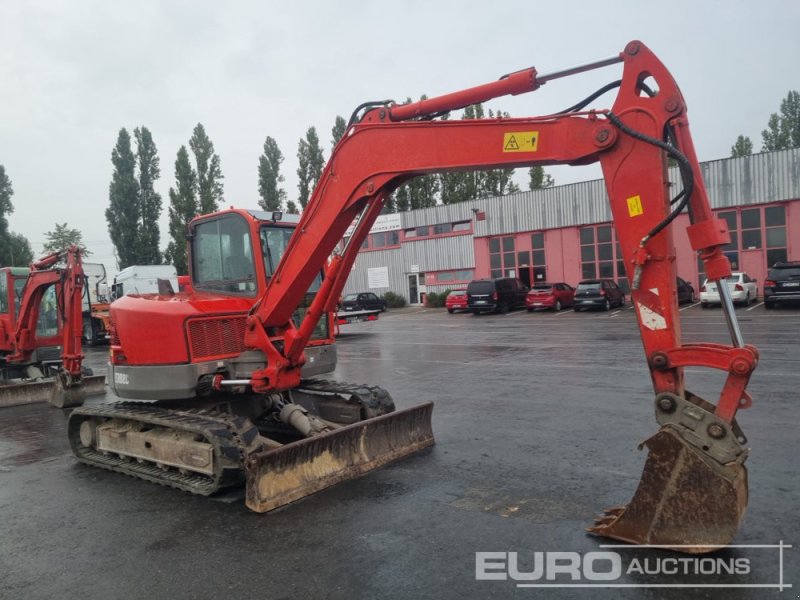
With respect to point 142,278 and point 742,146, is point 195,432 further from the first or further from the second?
point 742,146

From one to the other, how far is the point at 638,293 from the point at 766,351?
39.3 feet

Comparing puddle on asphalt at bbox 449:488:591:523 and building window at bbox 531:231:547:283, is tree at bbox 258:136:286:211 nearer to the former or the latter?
building window at bbox 531:231:547:283

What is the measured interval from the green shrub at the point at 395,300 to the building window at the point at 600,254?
13.3 meters

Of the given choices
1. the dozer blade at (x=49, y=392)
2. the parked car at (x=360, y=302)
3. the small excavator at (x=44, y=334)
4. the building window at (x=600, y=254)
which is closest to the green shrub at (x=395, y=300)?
the parked car at (x=360, y=302)

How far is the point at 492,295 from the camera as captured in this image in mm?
32750

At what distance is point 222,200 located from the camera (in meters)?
51.1

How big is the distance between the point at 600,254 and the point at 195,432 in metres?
33.3

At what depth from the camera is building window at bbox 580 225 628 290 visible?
35.6 m

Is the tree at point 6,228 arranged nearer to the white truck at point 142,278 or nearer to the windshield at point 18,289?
the white truck at point 142,278

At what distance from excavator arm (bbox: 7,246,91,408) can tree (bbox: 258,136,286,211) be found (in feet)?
132

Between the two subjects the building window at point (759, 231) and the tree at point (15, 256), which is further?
the tree at point (15, 256)

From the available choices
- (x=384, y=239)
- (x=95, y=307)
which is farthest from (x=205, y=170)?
(x=95, y=307)

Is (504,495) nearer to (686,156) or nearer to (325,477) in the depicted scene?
(325,477)

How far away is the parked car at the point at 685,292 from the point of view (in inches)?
1220
